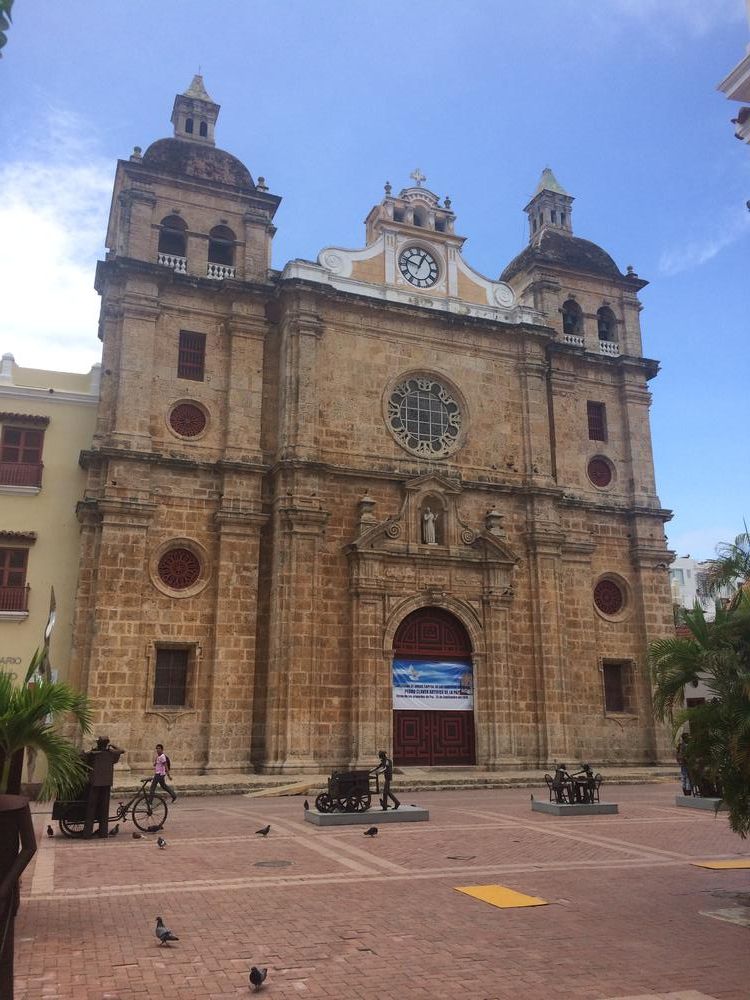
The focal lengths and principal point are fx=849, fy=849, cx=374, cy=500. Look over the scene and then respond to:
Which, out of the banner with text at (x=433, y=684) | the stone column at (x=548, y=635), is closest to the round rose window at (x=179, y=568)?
the banner with text at (x=433, y=684)

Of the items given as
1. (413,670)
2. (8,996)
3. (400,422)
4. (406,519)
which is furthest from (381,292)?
(8,996)

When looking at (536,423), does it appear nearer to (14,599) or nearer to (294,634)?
(294,634)

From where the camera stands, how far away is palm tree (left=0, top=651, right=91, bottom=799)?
8.77 metres

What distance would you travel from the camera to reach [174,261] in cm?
2752

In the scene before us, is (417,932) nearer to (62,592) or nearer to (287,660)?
(287,660)

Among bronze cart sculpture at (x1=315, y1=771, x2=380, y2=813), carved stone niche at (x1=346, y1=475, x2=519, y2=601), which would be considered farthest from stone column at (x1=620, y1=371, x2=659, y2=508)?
bronze cart sculpture at (x1=315, y1=771, x2=380, y2=813)

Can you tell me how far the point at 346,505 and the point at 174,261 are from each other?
31.9 feet

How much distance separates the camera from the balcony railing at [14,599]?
23.6 metres

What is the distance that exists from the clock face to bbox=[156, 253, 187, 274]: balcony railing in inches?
294

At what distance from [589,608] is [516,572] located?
3329 millimetres

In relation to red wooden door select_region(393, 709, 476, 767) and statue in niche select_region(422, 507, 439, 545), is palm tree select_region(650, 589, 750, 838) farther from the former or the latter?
statue in niche select_region(422, 507, 439, 545)

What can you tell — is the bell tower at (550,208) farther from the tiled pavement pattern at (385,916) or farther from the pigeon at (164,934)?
the pigeon at (164,934)

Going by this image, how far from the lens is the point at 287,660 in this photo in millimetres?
24078

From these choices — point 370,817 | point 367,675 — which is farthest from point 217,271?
point 370,817
